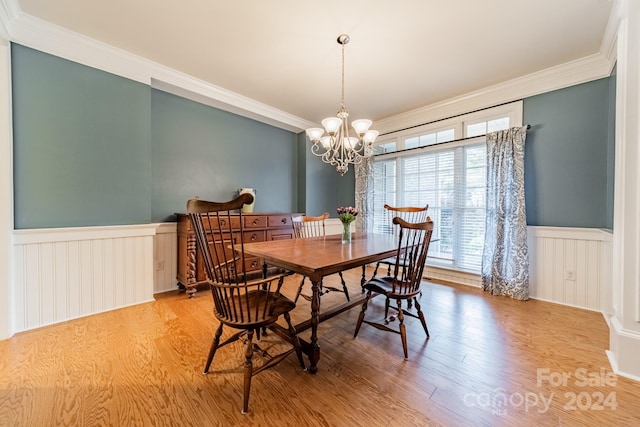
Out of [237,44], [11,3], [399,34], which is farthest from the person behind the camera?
[237,44]

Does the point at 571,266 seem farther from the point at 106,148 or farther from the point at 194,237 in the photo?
the point at 106,148

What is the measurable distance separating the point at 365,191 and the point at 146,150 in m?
3.30

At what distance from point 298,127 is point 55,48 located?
2959 millimetres

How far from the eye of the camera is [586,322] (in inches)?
94.0

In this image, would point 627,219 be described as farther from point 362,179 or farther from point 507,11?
point 362,179

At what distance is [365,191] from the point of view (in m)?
4.56

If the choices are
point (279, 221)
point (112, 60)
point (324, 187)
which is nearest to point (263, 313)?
point (279, 221)

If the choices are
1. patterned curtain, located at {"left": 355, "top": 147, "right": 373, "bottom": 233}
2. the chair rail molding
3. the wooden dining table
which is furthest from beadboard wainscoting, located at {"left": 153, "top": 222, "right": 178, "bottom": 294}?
the chair rail molding

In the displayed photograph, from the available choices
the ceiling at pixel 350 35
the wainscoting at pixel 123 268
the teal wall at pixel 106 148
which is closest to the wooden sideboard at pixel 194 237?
the wainscoting at pixel 123 268

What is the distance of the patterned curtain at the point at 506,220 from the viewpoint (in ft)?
9.75

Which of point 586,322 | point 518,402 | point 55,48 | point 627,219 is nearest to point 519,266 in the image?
point 586,322

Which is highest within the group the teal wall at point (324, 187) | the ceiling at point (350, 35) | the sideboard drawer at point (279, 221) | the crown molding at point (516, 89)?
the ceiling at point (350, 35)

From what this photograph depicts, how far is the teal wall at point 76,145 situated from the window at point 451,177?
362 centimetres

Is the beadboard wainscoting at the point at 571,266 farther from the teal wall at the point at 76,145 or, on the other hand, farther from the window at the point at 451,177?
the teal wall at the point at 76,145
